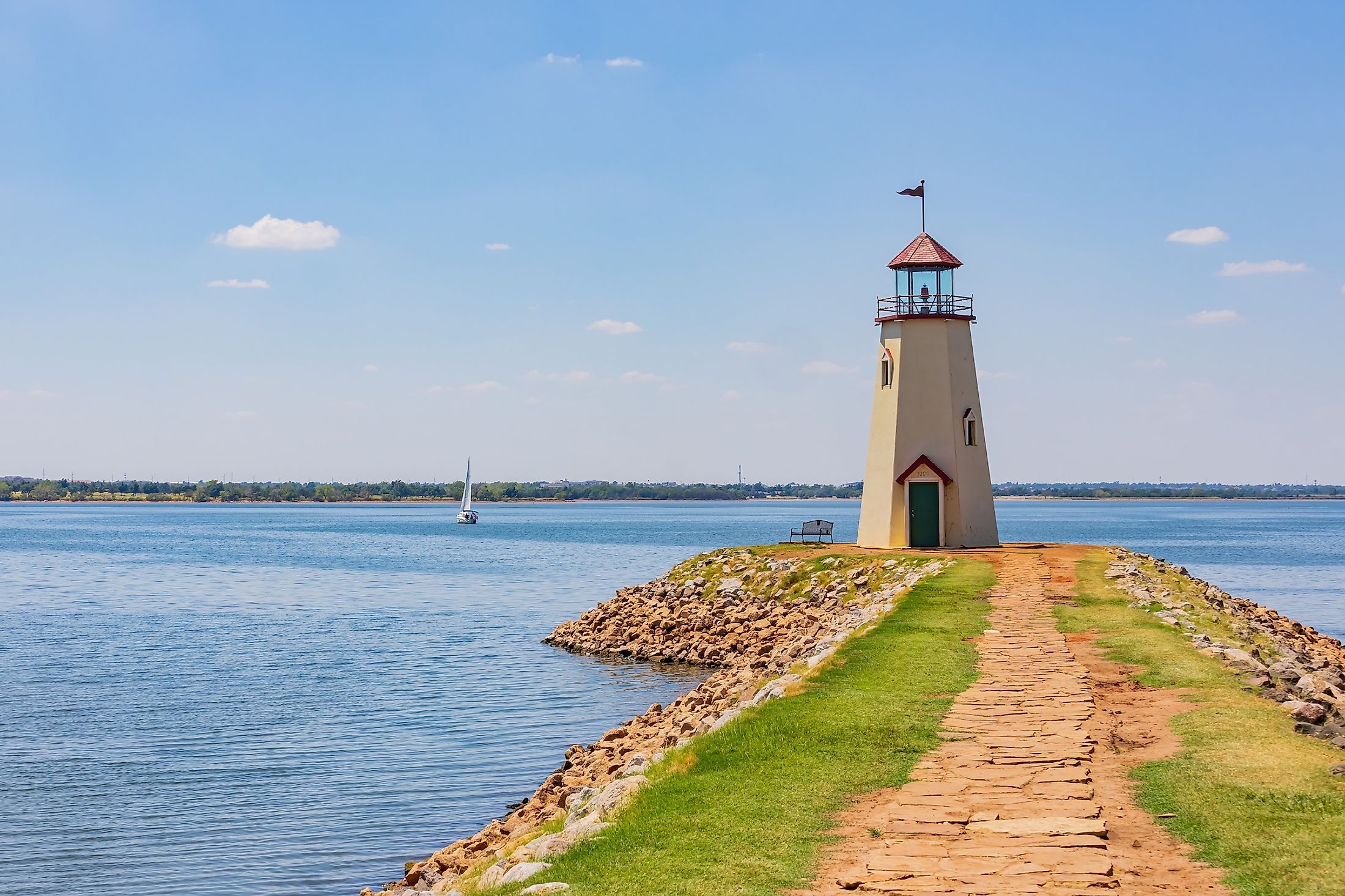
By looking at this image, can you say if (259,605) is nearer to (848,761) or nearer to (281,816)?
(281,816)

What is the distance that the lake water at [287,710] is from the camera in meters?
16.5

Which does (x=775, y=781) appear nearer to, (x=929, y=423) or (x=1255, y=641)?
(x=1255, y=641)

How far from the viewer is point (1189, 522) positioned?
6905 inches

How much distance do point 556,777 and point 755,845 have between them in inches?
367

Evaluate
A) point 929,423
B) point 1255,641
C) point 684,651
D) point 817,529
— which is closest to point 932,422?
point 929,423

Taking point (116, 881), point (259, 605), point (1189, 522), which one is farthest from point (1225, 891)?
point (1189, 522)

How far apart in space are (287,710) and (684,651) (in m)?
11.1

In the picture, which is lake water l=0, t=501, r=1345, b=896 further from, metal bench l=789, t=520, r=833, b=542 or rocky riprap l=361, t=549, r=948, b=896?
metal bench l=789, t=520, r=833, b=542

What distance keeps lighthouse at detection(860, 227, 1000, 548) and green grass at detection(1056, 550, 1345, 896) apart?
2155cm

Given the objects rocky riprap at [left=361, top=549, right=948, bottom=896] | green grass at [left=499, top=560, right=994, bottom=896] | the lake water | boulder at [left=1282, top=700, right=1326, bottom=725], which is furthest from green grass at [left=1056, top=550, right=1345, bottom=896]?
the lake water

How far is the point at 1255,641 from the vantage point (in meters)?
20.8

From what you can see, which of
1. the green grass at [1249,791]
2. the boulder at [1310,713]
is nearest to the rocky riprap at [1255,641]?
the boulder at [1310,713]

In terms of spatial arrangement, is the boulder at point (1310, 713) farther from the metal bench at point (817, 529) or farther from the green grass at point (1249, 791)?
the metal bench at point (817, 529)

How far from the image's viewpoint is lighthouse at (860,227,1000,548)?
120ft
